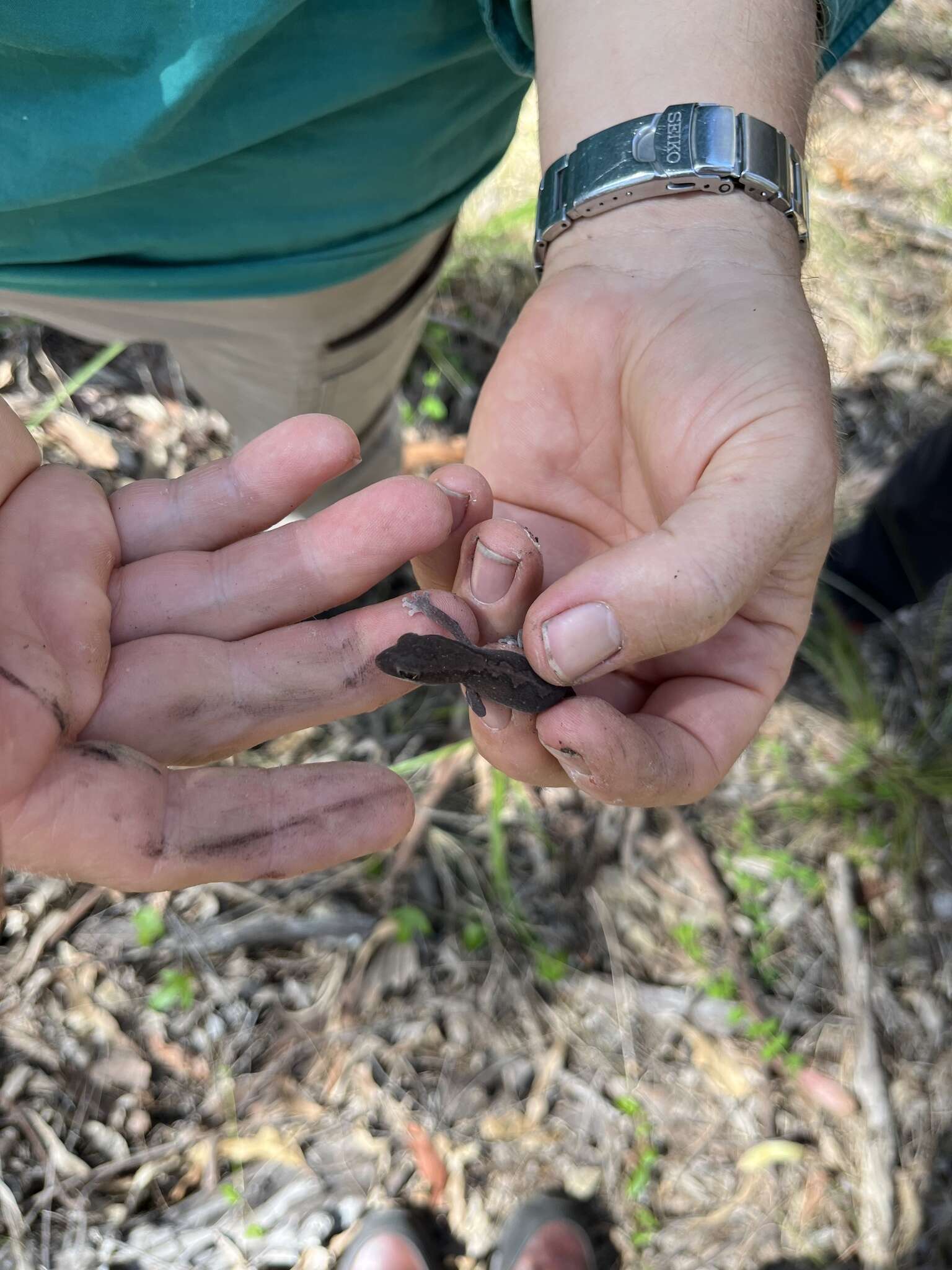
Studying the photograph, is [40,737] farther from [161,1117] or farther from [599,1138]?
[599,1138]

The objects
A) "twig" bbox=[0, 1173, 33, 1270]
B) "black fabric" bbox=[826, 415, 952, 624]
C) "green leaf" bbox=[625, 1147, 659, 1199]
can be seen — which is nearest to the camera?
"twig" bbox=[0, 1173, 33, 1270]

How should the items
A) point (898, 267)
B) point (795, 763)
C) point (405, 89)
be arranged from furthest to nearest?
point (898, 267) < point (795, 763) < point (405, 89)

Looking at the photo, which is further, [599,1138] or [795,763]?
[795,763]

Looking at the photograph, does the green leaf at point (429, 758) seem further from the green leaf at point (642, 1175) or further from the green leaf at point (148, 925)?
the green leaf at point (642, 1175)

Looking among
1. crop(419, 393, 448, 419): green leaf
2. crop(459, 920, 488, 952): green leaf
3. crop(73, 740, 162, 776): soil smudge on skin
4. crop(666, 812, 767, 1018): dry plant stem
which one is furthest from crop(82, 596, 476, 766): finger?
crop(419, 393, 448, 419): green leaf

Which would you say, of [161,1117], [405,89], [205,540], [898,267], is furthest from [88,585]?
[898,267]


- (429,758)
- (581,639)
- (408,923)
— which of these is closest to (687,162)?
(581,639)

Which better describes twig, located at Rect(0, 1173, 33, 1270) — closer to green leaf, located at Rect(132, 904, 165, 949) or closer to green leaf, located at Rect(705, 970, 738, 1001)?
green leaf, located at Rect(132, 904, 165, 949)
